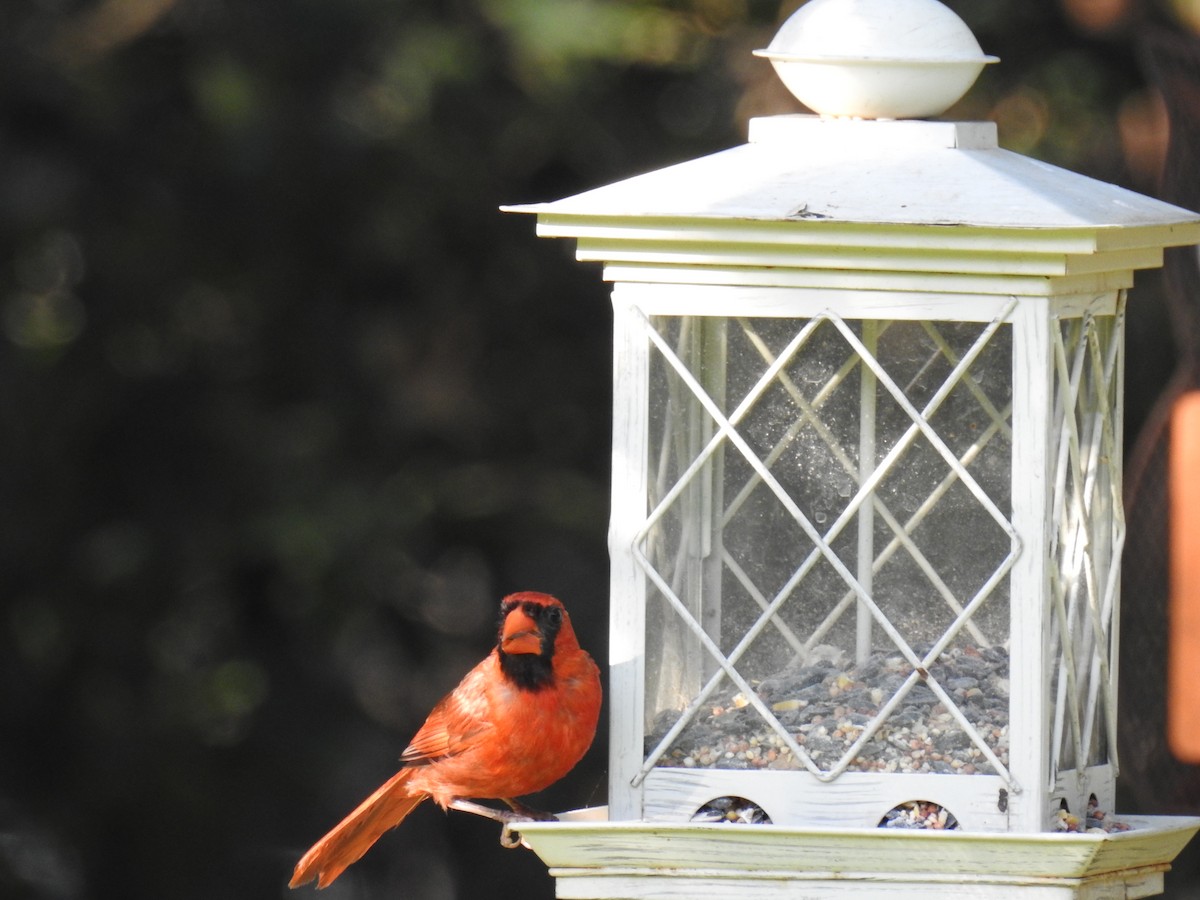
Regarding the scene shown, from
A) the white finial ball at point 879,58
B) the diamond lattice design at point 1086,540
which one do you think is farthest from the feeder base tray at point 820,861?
the white finial ball at point 879,58

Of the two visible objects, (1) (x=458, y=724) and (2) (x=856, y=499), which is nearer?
(2) (x=856, y=499)

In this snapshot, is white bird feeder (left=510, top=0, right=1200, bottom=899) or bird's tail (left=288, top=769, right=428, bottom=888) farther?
bird's tail (left=288, top=769, right=428, bottom=888)

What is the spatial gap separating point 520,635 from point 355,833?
0.45 m

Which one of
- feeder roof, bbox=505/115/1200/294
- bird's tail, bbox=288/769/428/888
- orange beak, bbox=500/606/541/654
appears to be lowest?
bird's tail, bbox=288/769/428/888

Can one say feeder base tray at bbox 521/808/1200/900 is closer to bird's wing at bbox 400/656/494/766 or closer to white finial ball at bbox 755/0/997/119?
bird's wing at bbox 400/656/494/766

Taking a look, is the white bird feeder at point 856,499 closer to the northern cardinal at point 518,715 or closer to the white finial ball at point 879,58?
the white finial ball at point 879,58

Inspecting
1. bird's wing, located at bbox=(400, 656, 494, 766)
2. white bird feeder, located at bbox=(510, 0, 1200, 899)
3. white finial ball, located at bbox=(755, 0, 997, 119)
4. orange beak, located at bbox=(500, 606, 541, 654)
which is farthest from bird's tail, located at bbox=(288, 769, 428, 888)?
white finial ball, located at bbox=(755, 0, 997, 119)

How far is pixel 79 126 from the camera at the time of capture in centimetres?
512

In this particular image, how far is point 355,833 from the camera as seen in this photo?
2350mm

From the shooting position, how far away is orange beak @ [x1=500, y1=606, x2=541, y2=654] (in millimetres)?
2055

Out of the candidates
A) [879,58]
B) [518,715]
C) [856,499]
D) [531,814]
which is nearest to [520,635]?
[518,715]

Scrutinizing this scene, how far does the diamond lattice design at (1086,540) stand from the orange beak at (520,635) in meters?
0.53

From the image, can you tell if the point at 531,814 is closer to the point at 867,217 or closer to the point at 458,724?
the point at 458,724

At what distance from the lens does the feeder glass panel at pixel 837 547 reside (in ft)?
5.92
